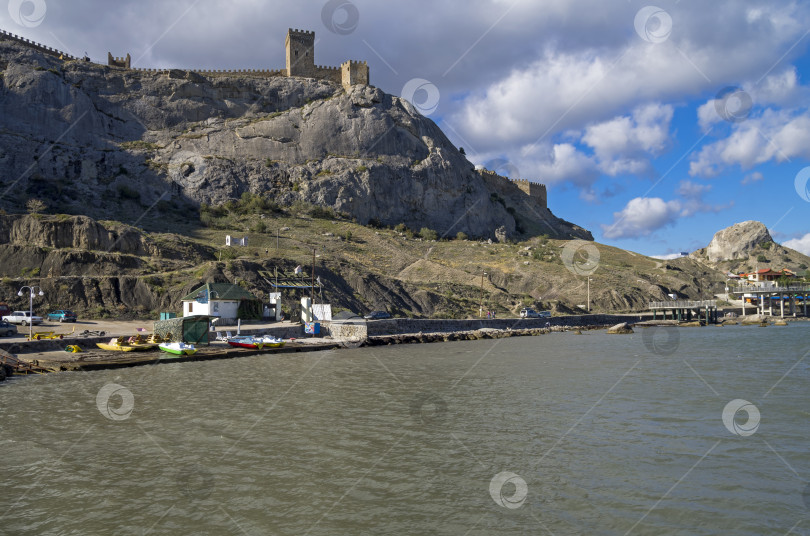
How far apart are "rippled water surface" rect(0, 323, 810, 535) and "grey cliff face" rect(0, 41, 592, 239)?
7783 cm

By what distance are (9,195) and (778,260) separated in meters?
161

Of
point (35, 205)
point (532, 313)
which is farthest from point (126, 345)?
point (35, 205)

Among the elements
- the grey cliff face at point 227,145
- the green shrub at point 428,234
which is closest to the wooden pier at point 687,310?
the green shrub at point 428,234

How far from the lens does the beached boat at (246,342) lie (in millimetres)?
41062

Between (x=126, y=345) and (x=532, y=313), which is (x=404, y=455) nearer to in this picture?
(x=126, y=345)

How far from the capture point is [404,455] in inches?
570

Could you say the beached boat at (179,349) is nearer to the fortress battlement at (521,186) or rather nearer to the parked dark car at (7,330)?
the parked dark car at (7,330)

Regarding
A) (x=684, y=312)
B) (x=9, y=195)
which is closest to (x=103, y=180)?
(x=9, y=195)

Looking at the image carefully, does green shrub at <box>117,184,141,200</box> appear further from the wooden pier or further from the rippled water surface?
the wooden pier

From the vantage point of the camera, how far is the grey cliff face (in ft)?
316

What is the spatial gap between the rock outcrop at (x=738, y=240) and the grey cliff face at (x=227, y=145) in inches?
2710

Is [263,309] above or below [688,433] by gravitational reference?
above

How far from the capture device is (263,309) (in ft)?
180

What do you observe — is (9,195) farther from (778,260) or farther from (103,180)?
(778,260)
